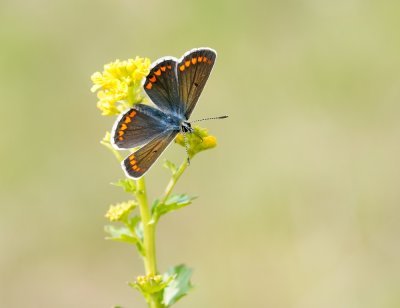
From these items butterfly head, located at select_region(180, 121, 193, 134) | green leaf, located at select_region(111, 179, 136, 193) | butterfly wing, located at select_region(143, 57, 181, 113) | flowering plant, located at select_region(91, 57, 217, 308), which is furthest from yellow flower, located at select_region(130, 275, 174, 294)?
butterfly wing, located at select_region(143, 57, 181, 113)

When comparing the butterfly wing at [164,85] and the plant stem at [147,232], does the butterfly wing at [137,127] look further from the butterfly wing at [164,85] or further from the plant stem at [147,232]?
the plant stem at [147,232]

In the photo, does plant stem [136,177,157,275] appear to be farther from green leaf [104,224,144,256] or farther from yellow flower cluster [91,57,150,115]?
yellow flower cluster [91,57,150,115]

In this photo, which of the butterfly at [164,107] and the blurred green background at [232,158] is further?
the blurred green background at [232,158]

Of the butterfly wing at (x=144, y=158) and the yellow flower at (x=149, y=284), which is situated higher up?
the butterfly wing at (x=144, y=158)

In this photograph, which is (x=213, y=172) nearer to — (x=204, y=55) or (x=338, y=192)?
(x=338, y=192)

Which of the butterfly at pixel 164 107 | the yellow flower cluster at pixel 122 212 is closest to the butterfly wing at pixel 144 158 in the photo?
the butterfly at pixel 164 107

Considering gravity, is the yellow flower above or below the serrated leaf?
below

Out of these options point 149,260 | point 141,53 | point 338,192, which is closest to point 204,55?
point 149,260

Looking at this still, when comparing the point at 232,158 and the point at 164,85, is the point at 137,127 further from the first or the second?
the point at 232,158

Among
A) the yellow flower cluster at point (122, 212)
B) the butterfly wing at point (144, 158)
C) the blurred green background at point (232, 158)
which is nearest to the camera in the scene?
the butterfly wing at point (144, 158)

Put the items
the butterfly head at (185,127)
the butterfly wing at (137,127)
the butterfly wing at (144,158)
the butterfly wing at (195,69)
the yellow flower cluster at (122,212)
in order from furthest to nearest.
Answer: the yellow flower cluster at (122,212), the butterfly head at (185,127), the butterfly wing at (195,69), the butterfly wing at (137,127), the butterfly wing at (144,158)
